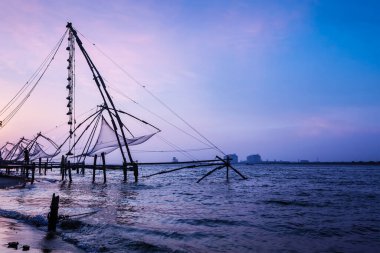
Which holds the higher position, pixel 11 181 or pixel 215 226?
pixel 11 181

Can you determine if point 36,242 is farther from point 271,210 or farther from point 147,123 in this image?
point 147,123

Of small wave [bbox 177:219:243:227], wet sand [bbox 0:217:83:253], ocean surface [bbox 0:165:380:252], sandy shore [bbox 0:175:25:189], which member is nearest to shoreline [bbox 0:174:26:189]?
sandy shore [bbox 0:175:25:189]

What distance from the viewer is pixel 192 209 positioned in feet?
52.6

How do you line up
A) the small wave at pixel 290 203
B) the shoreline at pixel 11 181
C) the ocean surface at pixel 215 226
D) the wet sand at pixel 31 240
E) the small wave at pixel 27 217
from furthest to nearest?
the shoreline at pixel 11 181, the small wave at pixel 290 203, the small wave at pixel 27 217, the ocean surface at pixel 215 226, the wet sand at pixel 31 240

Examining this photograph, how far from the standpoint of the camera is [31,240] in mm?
8469

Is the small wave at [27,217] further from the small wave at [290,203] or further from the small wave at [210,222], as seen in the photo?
the small wave at [290,203]

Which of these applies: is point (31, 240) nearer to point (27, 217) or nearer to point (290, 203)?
point (27, 217)

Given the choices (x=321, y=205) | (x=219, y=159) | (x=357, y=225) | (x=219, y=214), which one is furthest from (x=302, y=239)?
(x=219, y=159)

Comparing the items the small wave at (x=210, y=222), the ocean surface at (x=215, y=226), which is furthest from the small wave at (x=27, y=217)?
the small wave at (x=210, y=222)

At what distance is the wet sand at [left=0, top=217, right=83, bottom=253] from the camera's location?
7.69 m

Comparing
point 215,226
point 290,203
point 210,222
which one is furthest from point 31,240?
point 290,203

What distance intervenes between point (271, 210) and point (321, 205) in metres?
3.59

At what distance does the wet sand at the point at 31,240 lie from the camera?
303 inches

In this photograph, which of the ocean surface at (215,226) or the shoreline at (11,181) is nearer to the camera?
the ocean surface at (215,226)
